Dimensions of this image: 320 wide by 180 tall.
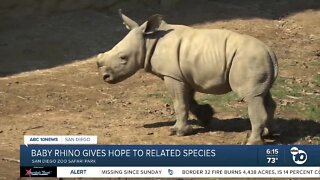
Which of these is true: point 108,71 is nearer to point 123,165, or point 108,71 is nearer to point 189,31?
point 189,31

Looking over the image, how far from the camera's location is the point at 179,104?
28.0 feet

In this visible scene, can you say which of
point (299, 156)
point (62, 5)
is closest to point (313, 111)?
Result: point (299, 156)

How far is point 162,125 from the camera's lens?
9.12 meters

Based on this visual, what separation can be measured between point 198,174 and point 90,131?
217 cm

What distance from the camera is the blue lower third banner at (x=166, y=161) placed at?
7023 millimetres

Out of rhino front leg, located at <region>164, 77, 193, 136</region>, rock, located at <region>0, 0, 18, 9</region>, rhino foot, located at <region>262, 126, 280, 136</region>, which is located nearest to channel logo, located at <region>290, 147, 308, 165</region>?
rhino foot, located at <region>262, 126, 280, 136</region>

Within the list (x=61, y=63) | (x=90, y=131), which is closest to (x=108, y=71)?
(x=90, y=131)

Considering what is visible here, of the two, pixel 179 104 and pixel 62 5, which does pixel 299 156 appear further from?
pixel 62 5

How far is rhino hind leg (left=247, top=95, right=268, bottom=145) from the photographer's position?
8.04 m

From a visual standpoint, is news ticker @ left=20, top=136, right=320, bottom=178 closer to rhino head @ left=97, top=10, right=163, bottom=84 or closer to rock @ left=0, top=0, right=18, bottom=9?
rhino head @ left=97, top=10, right=163, bottom=84

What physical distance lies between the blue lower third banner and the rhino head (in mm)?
1520

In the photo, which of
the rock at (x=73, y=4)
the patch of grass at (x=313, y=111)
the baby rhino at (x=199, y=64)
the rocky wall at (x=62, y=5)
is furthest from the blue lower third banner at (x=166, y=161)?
the rock at (x=73, y=4)

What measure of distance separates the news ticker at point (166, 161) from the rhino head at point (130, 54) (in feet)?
4.99

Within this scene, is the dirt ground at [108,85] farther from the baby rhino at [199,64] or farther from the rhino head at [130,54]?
the rhino head at [130,54]
